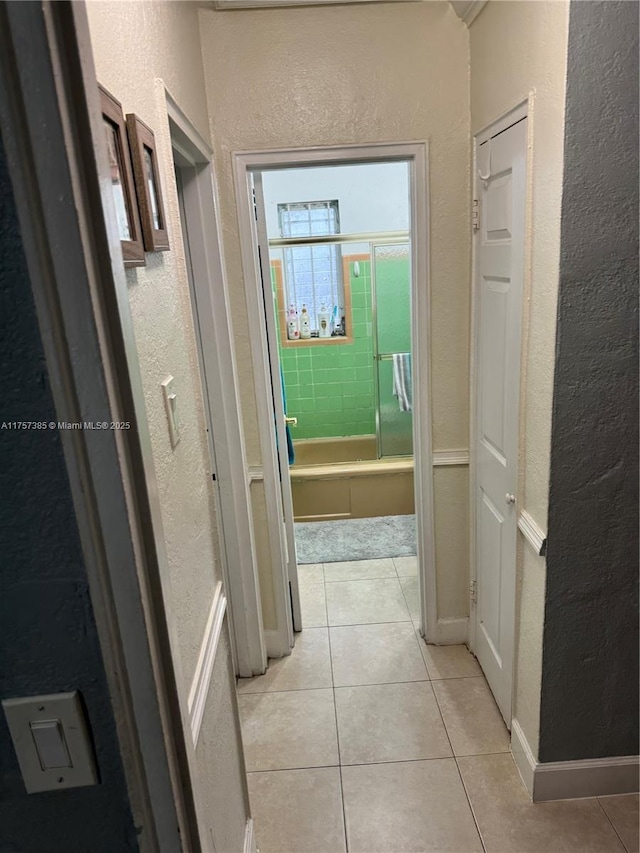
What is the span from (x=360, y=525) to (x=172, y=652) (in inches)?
129

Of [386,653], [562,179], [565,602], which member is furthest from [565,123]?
[386,653]

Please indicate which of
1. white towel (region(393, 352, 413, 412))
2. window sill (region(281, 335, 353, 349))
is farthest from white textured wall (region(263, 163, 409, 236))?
white towel (region(393, 352, 413, 412))

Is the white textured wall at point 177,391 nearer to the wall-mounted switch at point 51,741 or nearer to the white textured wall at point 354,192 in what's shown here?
the wall-mounted switch at point 51,741

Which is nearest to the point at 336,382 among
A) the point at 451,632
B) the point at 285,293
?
the point at 285,293

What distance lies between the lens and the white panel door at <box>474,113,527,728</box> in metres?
1.77

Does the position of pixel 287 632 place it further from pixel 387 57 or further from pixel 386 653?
pixel 387 57

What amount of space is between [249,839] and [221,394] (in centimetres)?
143

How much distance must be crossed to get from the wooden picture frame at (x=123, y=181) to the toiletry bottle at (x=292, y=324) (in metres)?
3.55

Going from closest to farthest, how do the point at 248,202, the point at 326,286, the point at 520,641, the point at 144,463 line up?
the point at 144,463 → the point at 520,641 → the point at 248,202 → the point at 326,286

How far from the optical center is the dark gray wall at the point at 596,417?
4.46 ft

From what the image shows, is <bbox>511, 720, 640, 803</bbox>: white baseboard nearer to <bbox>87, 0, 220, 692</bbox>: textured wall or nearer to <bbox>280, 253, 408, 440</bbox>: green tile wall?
<bbox>87, 0, 220, 692</bbox>: textured wall

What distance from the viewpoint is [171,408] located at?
1139mm

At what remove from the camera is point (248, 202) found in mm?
2139

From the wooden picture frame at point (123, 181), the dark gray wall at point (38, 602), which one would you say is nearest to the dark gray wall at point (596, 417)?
the wooden picture frame at point (123, 181)
